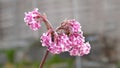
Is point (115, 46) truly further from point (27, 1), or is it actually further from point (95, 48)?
point (27, 1)

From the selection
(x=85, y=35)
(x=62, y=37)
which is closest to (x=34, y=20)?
(x=62, y=37)

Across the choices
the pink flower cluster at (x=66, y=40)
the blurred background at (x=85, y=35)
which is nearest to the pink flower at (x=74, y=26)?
the pink flower cluster at (x=66, y=40)

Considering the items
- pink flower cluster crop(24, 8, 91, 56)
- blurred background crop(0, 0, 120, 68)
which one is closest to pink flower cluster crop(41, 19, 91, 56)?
pink flower cluster crop(24, 8, 91, 56)

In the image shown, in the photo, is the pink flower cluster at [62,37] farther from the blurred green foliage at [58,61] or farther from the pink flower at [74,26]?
the blurred green foliage at [58,61]

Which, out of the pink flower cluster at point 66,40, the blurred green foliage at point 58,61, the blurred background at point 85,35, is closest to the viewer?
the pink flower cluster at point 66,40

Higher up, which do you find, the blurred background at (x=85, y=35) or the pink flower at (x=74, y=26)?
the pink flower at (x=74, y=26)

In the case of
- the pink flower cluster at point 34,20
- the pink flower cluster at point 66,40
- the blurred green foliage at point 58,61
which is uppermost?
the pink flower cluster at point 34,20
